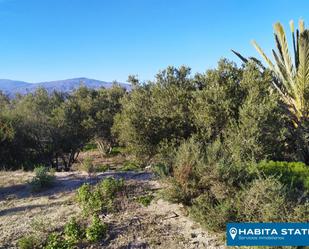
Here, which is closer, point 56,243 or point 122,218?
point 56,243

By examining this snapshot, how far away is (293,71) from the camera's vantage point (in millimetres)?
14461

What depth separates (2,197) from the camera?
8680 mm

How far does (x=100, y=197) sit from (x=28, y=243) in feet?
6.28

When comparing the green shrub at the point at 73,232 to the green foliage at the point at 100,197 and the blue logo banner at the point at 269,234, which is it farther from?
the blue logo banner at the point at 269,234

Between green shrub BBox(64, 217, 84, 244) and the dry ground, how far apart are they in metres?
0.22

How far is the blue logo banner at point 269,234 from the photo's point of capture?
4.79 metres

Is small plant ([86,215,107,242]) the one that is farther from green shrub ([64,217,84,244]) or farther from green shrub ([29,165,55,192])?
green shrub ([29,165,55,192])

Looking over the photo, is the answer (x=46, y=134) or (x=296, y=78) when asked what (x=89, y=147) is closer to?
(x=46, y=134)

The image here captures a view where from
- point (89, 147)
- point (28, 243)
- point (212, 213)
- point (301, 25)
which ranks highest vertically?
point (301, 25)

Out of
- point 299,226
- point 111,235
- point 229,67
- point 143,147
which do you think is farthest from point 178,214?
point 229,67

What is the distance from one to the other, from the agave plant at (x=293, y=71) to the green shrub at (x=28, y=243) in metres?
11.4

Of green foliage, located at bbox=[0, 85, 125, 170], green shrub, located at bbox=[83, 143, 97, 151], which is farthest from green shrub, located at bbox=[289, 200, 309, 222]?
green shrub, located at bbox=[83, 143, 97, 151]

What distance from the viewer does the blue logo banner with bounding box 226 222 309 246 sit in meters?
4.79

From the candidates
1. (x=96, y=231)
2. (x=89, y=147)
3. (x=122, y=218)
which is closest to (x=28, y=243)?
(x=96, y=231)
